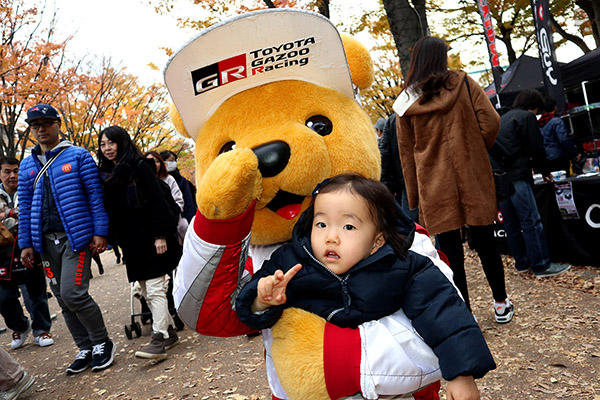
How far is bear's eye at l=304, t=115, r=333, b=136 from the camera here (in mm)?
1560

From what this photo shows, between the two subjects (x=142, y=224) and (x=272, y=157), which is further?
(x=142, y=224)

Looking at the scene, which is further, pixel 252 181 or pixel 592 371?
pixel 592 371

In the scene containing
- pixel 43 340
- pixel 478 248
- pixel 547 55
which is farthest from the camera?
pixel 547 55

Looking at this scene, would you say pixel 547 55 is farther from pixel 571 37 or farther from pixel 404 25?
pixel 571 37

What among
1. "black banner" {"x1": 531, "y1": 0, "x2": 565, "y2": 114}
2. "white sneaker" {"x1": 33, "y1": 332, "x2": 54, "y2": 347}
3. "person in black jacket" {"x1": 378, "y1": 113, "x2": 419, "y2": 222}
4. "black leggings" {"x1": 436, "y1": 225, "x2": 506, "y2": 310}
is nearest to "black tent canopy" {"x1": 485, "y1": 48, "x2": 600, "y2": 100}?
"black banner" {"x1": 531, "y1": 0, "x2": 565, "y2": 114}

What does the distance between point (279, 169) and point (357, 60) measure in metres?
0.67

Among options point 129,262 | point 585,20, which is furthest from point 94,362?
point 585,20

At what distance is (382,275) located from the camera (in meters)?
1.28

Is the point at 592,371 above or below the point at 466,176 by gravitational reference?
below

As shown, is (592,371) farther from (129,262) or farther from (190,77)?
(129,262)

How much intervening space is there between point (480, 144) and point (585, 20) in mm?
17490

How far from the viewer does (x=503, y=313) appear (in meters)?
3.65

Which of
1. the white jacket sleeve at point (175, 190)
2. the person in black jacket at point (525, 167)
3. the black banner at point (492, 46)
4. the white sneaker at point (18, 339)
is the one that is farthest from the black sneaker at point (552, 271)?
the white sneaker at point (18, 339)

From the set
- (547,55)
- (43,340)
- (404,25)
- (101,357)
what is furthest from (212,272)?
(404,25)
